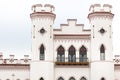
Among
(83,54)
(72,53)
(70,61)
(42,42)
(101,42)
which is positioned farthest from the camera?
(72,53)

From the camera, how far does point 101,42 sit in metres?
41.0

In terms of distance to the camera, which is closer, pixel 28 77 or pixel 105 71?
pixel 105 71

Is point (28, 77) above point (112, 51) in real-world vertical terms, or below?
below

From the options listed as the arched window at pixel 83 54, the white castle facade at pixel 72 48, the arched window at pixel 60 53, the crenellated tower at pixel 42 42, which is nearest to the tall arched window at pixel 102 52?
the white castle facade at pixel 72 48

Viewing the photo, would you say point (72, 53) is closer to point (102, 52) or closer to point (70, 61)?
point (70, 61)

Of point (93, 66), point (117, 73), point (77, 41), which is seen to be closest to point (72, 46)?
point (77, 41)

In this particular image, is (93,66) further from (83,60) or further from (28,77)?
(28,77)

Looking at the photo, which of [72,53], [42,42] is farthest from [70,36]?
[42,42]

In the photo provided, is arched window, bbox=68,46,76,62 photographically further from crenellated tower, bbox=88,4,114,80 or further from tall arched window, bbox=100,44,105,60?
tall arched window, bbox=100,44,105,60

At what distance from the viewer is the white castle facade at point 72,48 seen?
4059 cm

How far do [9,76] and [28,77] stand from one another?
2.27 m

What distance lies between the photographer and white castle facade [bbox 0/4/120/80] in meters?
40.6

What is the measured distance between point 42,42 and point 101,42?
264 inches

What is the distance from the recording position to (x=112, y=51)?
135 ft
